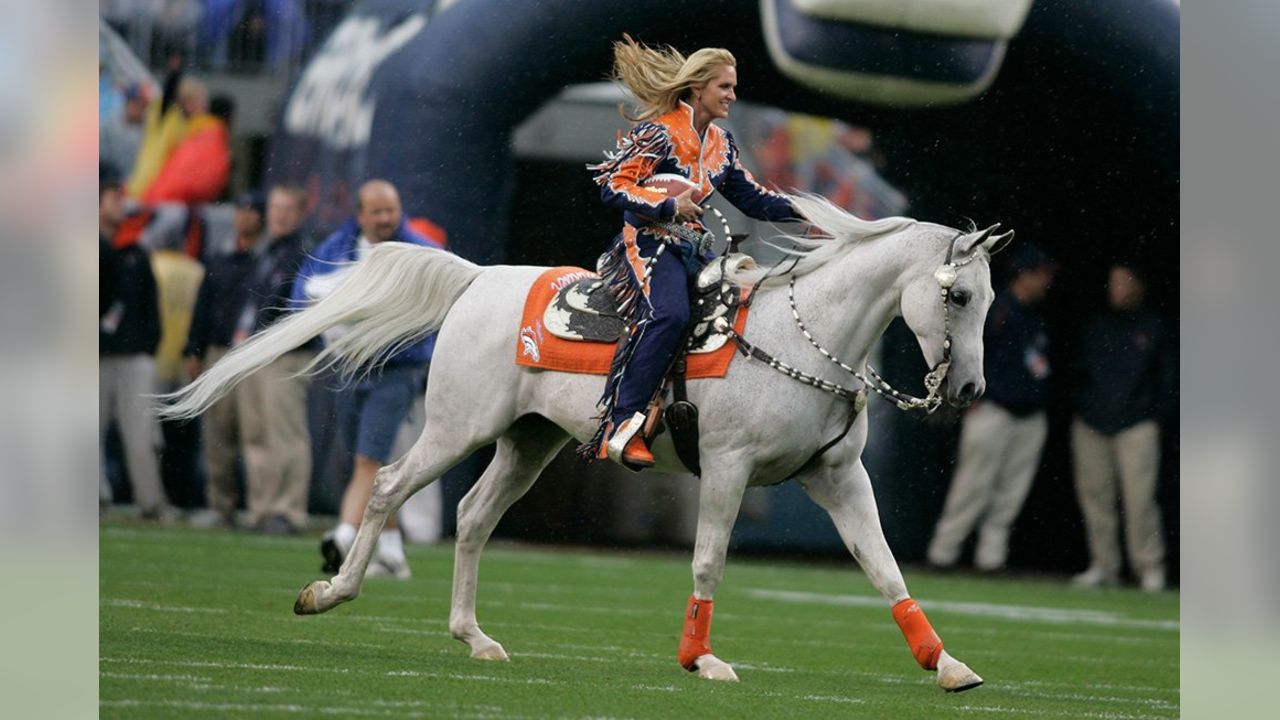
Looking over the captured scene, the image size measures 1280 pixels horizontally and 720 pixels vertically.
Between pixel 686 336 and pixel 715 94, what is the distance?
0.96 m

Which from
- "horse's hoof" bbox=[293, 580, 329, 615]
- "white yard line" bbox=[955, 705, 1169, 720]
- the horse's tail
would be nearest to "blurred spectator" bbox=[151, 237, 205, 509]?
the horse's tail

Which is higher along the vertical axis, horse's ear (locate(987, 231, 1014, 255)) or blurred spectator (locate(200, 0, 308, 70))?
blurred spectator (locate(200, 0, 308, 70))

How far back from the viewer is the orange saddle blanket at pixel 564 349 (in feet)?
24.1

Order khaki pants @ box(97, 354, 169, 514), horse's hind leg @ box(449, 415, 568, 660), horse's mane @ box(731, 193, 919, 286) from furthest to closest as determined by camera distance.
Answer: khaki pants @ box(97, 354, 169, 514) → horse's hind leg @ box(449, 415, 568, 660) → horse's mane @ box(731, 193, 919, 286)

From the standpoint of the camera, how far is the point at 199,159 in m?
13.9

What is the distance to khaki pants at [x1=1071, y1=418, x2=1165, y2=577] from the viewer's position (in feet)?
44.0

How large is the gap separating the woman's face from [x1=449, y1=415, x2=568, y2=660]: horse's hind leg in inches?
58.3

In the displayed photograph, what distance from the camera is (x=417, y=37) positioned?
1288 centimetres

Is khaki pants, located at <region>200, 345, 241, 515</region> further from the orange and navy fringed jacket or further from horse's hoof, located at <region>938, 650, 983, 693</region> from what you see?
horse's hoof, located at <region>938, 650, 983, 693</region>

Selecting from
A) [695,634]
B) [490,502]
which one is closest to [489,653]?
[490,502]

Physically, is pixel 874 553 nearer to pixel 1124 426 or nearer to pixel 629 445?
pixel 629 445

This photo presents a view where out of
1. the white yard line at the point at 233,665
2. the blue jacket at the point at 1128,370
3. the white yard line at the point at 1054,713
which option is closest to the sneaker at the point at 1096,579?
the blue jacket at the point at 1128,370

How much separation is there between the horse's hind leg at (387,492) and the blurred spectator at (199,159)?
6.51m
